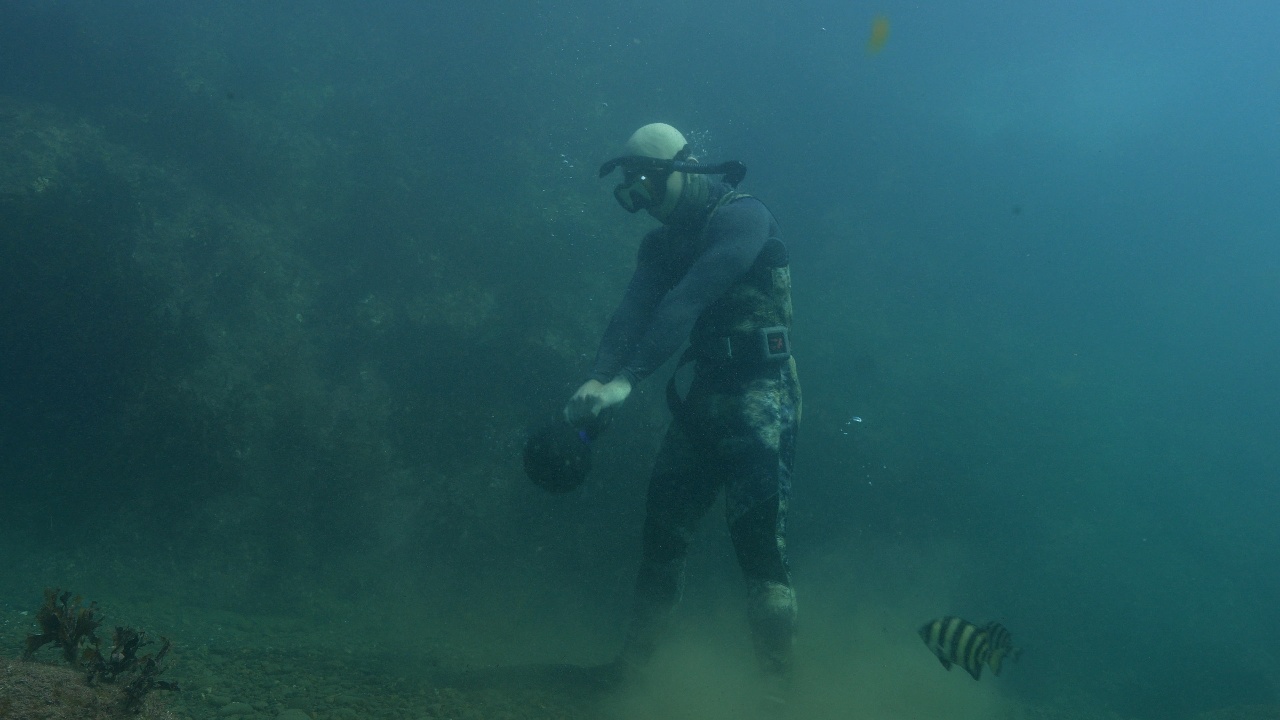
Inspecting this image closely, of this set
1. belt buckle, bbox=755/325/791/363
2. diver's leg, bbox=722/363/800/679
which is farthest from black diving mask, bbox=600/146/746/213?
diver's leg, bbox=722/363/800/679

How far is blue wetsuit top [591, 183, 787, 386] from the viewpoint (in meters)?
3.57

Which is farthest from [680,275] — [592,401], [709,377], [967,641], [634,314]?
[967,641]

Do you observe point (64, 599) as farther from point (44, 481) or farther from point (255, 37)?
point (255, 37)

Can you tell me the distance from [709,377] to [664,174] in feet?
4.35

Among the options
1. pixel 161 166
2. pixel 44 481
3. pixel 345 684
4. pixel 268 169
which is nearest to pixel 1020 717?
pixel 345 684

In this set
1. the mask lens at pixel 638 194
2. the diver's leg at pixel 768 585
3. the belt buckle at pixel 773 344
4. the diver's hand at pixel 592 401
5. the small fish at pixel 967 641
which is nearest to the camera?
the diver's hand at pixel 592 401

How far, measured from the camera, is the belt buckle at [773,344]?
3.87m

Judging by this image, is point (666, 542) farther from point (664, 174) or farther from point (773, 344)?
point (664, 174)

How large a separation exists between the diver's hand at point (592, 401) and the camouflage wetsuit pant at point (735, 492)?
741mm

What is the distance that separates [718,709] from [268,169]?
308 inches

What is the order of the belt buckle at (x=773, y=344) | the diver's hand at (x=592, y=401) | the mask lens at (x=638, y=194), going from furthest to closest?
the mask lens at (x=638, y=194) < the belt buckle at (x=773, y=344) < the diver's hand at (x=592, y=401)

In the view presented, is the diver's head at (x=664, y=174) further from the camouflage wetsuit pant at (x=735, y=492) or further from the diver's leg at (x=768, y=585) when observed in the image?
the diver's leg at (x=768, y=585)

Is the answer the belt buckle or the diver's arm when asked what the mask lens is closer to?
the diver's arm

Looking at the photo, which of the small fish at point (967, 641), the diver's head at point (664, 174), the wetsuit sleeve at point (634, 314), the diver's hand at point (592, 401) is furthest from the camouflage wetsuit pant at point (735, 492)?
the diver's head at point (664, 174)
